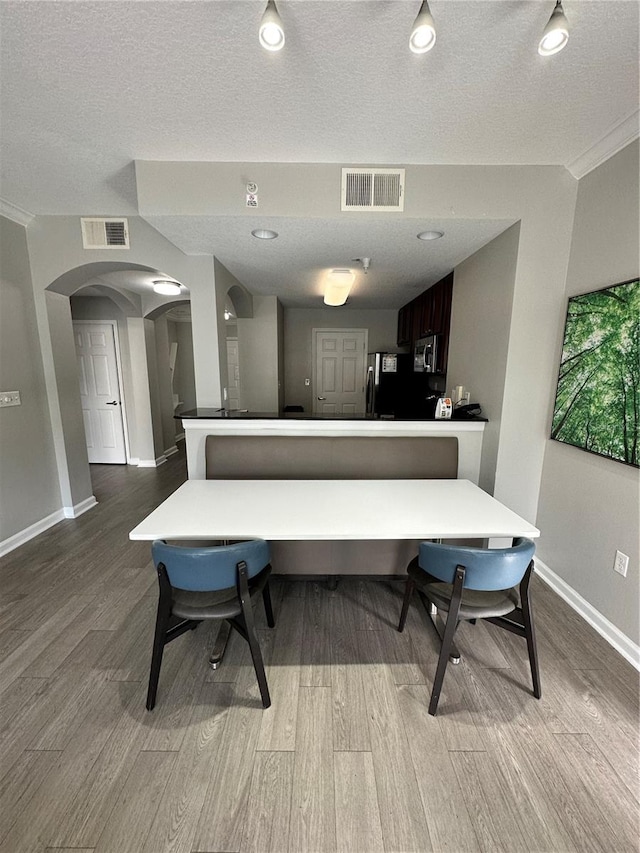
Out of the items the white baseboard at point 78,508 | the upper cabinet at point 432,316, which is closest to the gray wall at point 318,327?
the upper cabinet at point 432,316

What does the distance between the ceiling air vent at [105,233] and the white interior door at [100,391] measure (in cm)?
231

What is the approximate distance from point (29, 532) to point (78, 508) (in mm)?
496

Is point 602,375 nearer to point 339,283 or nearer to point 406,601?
point 406,601

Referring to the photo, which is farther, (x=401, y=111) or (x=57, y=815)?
(x=401, y=111)

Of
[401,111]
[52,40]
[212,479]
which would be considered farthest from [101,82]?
[212,479]

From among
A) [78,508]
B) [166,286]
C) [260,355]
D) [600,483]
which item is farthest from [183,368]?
[600,483]

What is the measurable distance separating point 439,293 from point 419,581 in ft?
10.0

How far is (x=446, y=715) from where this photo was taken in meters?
1.45

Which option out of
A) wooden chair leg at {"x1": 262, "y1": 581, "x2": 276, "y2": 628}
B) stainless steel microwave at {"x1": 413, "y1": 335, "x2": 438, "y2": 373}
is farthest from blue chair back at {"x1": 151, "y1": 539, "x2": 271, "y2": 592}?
stainless steel microwave at {"x1": 413, "y1": 335, "x2": 438, "y2": 373}

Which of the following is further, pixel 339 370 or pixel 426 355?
pixel 339 370

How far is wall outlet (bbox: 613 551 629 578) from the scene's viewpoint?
176 cm

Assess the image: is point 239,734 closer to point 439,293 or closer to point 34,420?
point 34,420

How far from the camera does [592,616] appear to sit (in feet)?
6.37

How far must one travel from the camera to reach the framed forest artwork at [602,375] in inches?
67.5
